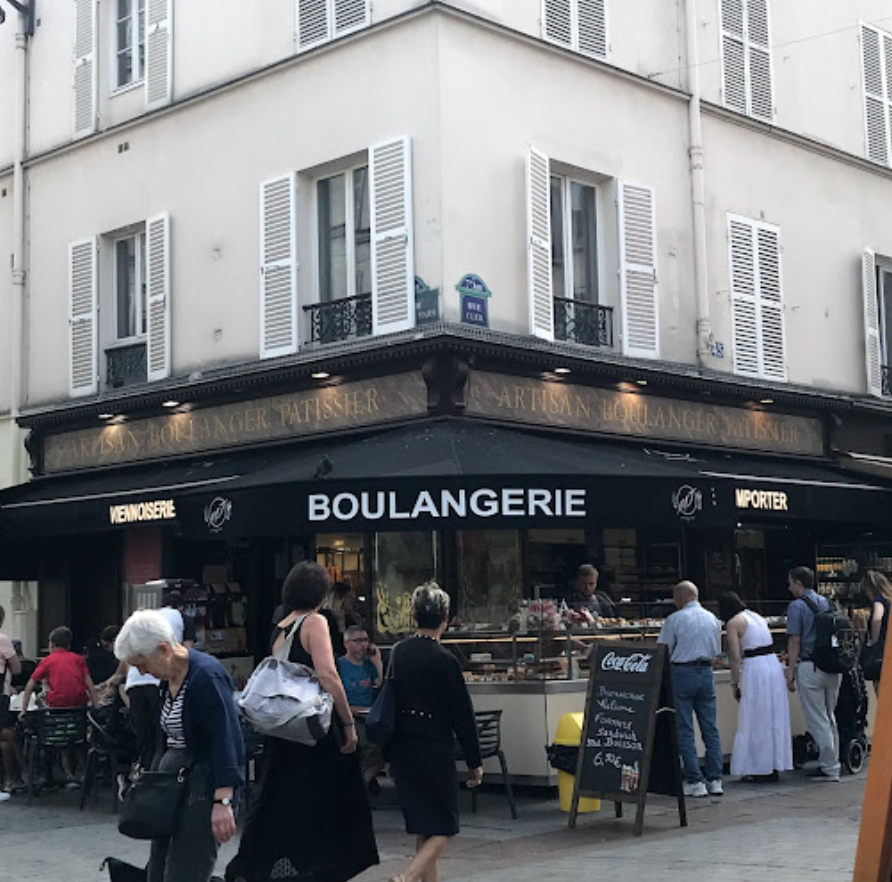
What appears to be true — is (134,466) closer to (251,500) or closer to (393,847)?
(251,500)

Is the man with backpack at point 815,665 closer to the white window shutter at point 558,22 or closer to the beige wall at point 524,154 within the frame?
the beige wall at point 524,154

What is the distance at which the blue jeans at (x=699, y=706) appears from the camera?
1163cm

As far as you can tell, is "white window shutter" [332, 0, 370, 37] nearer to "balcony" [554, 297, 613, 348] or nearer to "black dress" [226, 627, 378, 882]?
"balcony" [554, 297, 613, 348]

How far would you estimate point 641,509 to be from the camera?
511 inches

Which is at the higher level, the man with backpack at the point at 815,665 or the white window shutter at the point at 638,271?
the white window shutter at the point at 638,271

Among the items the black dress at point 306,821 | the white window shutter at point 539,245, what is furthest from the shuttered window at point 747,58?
the black dress at point 306,821

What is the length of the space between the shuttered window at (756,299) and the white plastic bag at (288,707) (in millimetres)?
11057

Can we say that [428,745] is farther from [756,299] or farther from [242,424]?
[756,299]

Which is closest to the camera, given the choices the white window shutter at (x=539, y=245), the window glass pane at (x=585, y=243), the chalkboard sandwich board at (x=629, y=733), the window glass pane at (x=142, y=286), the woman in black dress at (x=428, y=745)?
the woman in black dress at (x=428, y=745)

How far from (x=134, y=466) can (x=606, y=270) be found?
19.6ft

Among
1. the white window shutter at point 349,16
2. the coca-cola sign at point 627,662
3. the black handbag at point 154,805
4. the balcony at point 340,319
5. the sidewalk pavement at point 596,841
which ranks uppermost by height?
the white window shutter at point 349,16

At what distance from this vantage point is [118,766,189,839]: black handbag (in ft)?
18.7

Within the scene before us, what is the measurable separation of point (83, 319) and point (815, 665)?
9842mm

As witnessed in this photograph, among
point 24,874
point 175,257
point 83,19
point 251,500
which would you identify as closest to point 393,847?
point 24,874
